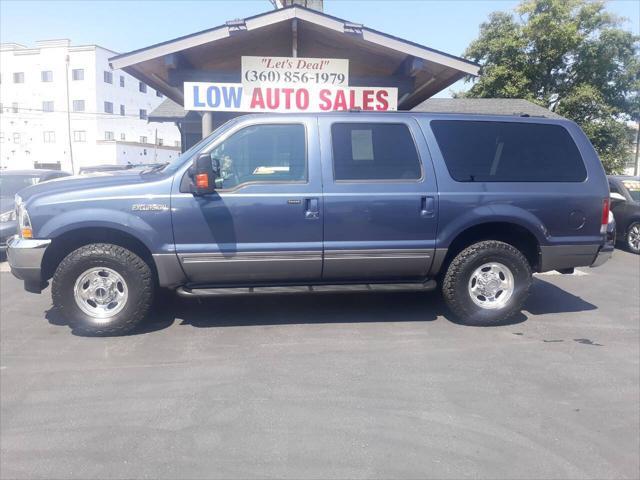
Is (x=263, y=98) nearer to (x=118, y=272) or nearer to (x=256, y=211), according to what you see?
(x=256, y=211)

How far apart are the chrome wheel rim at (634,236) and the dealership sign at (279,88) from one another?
635cm

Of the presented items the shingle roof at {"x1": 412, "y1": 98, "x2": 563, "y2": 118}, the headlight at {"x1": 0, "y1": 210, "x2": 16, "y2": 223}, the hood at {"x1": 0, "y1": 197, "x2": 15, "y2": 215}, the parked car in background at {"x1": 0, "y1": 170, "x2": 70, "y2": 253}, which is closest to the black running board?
the parked car in background at {"x1": 0, "y1": 170, "x2": 70, "y2": 253}

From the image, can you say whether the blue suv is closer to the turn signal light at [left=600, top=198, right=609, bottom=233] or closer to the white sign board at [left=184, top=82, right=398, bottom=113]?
the turn signal light at [left=600, top=198, right=609, bottom=233]

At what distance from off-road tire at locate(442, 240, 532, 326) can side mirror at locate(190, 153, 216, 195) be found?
2.50 meters

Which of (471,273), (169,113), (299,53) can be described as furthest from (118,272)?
(169,113)

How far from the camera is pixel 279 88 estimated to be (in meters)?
8.07

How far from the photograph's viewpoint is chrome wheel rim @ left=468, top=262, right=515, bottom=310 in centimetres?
524

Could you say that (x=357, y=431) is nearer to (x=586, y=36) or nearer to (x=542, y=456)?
(x=542, y=456)

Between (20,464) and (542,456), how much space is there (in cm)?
295

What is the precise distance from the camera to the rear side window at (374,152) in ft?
16.3

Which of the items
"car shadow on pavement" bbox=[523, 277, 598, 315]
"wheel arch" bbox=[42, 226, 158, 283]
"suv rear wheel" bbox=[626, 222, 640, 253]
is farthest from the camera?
"suv rear wheel" bbox=[626, 222, 640, 253]

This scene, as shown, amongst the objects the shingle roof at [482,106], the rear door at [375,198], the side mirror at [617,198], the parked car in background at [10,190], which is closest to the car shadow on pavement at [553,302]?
the rear door at [375,198]

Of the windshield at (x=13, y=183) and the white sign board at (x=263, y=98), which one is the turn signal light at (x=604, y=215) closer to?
the white sign board at (x=263, y=98)

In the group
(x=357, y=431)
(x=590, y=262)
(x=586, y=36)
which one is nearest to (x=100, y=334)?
(x=357, y=431)
